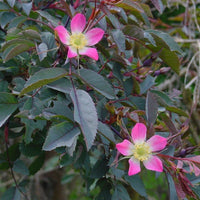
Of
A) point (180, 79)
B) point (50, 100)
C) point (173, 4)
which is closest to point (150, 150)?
point (50, 100)

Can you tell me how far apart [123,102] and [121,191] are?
0.18 m

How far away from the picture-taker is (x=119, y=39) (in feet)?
1.87

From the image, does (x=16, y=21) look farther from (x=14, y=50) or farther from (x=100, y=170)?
(x=100, y=170)

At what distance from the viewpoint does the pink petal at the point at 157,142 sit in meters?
0.54

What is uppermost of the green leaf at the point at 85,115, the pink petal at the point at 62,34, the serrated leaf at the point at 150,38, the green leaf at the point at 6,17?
the pink petal at the point at 62,34

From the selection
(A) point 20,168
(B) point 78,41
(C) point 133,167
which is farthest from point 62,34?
(A) point 20,168

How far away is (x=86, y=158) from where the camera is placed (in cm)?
73

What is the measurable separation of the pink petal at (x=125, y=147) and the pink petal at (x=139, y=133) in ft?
0.04

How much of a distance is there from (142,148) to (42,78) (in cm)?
20

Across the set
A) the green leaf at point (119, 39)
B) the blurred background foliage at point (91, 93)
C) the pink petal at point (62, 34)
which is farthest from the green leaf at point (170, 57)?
the pink petal at point (62, 34)

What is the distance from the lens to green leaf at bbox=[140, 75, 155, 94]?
0.64 metres

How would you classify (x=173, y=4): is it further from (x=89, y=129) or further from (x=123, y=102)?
(x=89, y=129)

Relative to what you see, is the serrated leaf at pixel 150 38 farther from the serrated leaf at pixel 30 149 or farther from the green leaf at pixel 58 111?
the serrated leaf at pixel 30 149

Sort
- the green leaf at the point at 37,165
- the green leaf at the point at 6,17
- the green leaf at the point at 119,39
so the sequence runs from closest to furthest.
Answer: the green leaf at the point at 119,39
the green leaf at the point at 6,17
the green leaf at the point at 37,165
